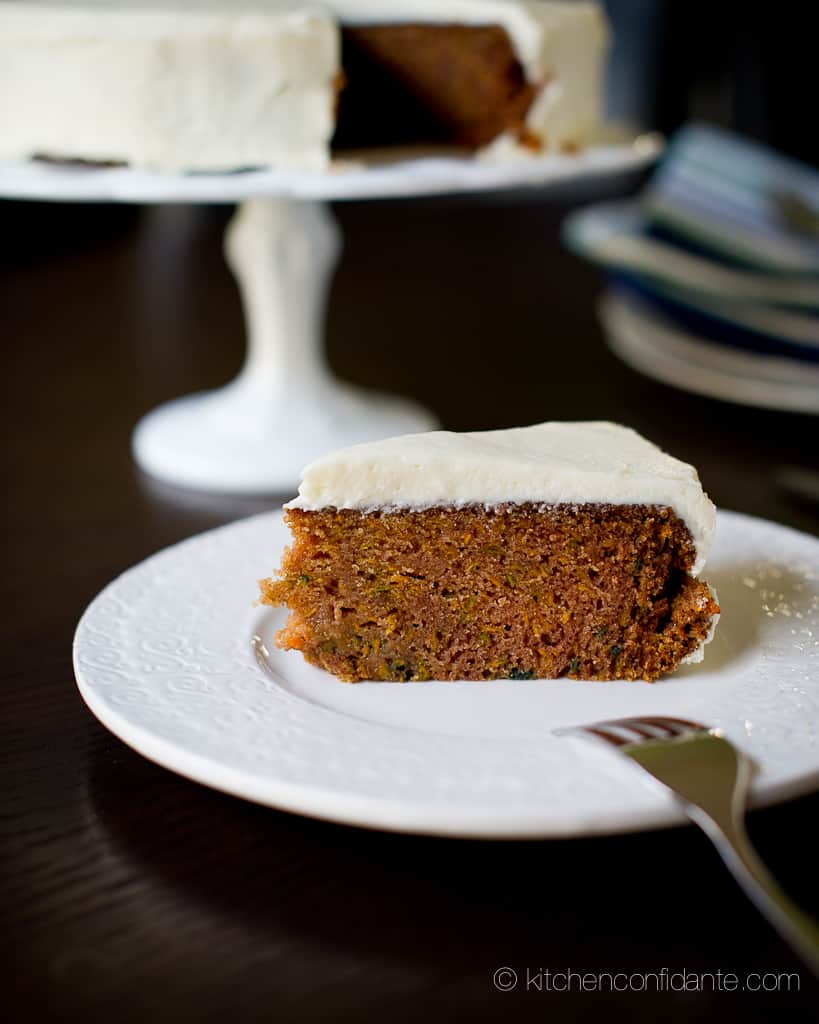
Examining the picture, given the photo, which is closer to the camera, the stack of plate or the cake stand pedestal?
the cake stand pedestal

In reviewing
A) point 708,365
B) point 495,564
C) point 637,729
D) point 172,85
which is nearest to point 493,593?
point 495,564

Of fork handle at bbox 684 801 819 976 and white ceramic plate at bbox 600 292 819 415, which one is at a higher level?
fork handle at bbox 684 801 819 976

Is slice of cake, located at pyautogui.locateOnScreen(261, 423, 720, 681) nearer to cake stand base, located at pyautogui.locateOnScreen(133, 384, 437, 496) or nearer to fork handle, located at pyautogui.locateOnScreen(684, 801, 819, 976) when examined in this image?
fork handle, located at pyautogui.locateOnScreen(684, 801, 819, 976)

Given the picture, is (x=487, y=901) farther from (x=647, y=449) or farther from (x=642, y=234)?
(x=642, y=234)

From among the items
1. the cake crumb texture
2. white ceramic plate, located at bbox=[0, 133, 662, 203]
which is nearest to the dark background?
the cake crumb texture

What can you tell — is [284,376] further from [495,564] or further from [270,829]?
[270,829]

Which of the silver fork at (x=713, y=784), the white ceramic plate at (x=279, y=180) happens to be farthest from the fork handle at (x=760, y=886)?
the white ceramic plate at (x=279, y=180)

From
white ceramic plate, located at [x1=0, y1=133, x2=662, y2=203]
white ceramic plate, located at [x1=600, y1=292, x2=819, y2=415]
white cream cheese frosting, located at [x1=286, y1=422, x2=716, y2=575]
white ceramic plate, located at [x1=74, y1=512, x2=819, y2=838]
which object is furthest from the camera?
white ceramic plate, located at [x1=600, y1=292, x2=819, y2=415]

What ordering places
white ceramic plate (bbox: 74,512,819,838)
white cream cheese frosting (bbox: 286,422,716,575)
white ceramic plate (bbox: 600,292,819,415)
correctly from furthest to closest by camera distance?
white ceramic plate (bbox: 600,292,819,415) < white cream cheese frosting (bbox: 286,422,716,575) < white ceramic plate (bbox: 74,512,819,838)
